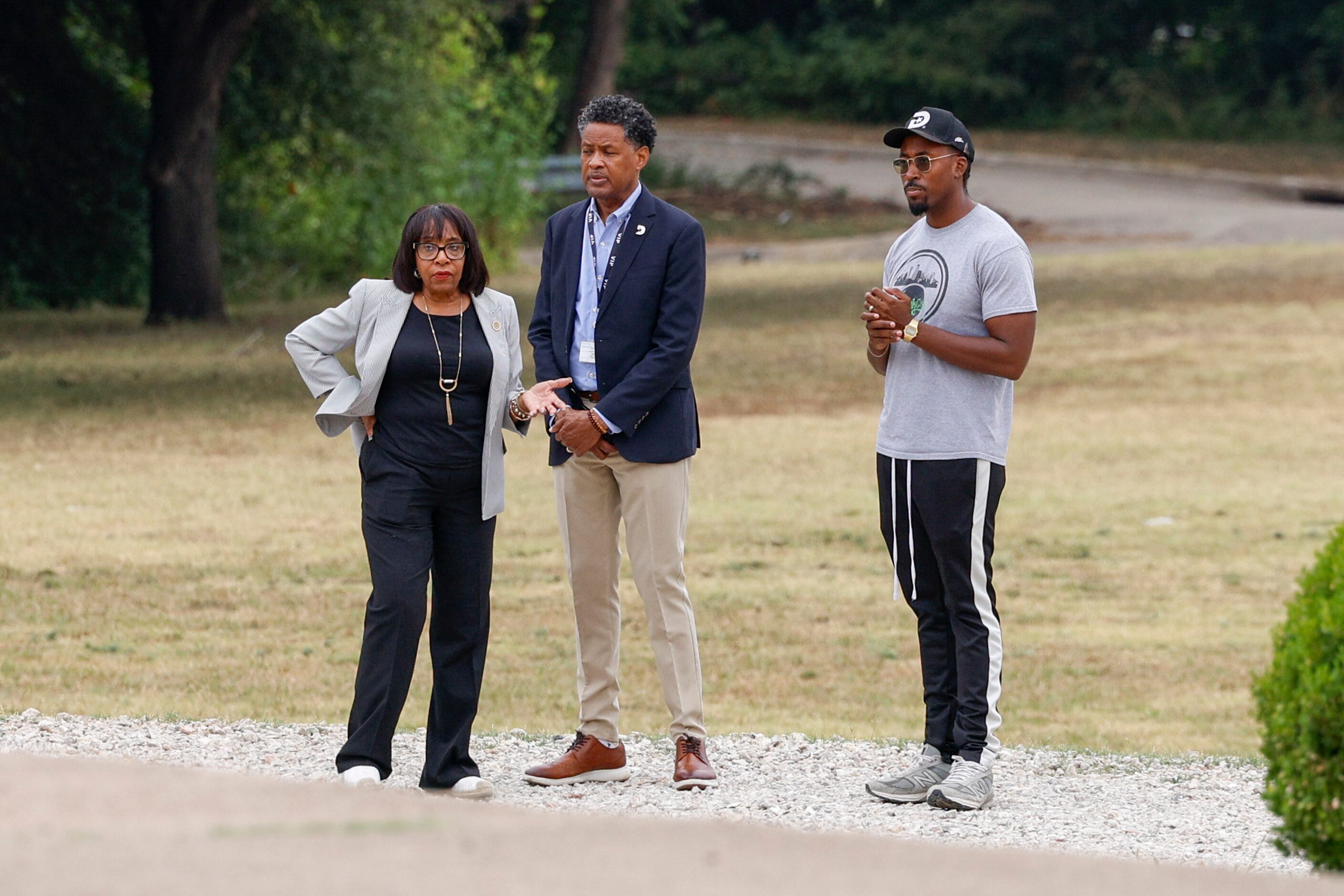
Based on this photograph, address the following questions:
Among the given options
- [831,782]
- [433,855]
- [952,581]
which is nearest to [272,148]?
[831,782]

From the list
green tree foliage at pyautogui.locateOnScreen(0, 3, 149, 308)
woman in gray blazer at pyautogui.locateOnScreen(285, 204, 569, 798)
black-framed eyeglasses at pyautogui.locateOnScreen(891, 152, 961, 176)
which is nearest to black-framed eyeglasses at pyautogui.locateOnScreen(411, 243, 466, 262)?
woman in gray blazer at pyautogui.locateOnScreen(285, 204, 569, 798)

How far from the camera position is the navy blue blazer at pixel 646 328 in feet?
18.5

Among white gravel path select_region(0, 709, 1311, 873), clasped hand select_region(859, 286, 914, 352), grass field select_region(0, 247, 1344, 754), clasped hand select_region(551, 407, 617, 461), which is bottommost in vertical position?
grass field select_region(0, 247, 1344, 754)

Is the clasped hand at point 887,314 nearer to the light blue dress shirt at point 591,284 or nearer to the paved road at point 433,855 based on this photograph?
the light blue dress shirt at point 591,284

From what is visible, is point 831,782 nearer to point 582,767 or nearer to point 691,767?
point 691,767

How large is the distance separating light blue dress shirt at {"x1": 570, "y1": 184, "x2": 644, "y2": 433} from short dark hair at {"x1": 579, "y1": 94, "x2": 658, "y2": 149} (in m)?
0.17

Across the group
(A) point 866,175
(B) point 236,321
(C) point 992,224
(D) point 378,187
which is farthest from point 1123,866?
(A) point 866,175

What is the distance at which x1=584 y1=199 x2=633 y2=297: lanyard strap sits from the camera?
574 cm

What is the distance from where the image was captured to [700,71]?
1886 inches

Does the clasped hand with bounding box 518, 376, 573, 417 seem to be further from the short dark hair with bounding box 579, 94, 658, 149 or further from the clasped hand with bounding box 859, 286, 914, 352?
the clasped hand with bounding box 859, 286, 914, 352

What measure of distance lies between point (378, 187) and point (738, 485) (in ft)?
44.2

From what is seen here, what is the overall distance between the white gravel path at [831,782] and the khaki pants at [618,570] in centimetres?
29

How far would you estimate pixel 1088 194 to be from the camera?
1307 inches

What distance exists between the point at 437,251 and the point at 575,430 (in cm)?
69
